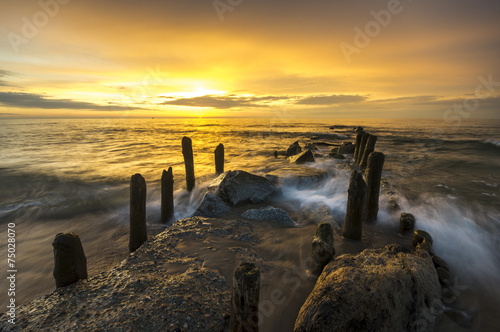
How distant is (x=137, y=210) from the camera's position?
6.25m

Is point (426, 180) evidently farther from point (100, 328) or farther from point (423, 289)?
point (100, 328)

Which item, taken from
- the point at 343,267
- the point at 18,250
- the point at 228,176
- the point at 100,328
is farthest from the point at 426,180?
the point at 18,250

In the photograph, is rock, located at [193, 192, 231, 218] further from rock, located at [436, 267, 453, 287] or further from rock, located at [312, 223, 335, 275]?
rock, located at [436, 267, 453, 287]

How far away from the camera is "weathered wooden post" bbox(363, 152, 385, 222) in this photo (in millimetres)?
7363

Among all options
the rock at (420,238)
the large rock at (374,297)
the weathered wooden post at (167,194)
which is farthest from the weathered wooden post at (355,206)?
the weathered wooden post at (167,194)

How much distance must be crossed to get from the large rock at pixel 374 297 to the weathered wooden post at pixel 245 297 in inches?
37.3

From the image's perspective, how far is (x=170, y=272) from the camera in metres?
4.80

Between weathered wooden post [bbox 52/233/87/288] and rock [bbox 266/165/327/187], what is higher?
weathered wooden post [bbox 52/233/87/288]

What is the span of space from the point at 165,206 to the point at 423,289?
25.8ft

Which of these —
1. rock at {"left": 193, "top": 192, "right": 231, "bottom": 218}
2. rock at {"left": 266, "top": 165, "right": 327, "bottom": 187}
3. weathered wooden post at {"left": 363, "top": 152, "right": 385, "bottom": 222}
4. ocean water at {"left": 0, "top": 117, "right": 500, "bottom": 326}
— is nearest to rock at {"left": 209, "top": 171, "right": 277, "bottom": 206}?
rock at {"left": 193, "top": 192, "right": 231, "bottom": 218}

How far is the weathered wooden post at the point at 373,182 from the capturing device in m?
7.36

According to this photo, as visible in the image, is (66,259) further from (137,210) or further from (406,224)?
(406,224)

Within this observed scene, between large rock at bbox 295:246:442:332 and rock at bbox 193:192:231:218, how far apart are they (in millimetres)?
5009

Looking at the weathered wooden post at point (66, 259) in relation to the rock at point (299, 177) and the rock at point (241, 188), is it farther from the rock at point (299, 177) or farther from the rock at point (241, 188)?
the rock at point (299, 177)
